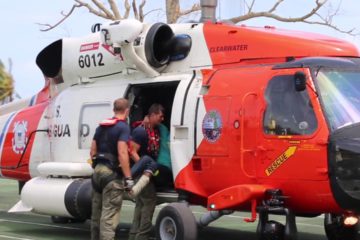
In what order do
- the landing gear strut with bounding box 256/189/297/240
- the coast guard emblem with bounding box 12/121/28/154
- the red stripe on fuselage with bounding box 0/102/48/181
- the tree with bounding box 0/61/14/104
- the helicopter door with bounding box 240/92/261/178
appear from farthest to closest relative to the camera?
the tree with bounding box 0/61/14/104 < the coast guard emblem with bounding box 12/121/28/154 < the red stripe on fuselage with bounding box 0/102/48/181 < the helicopter door with bounding box 240/92/261/178 < the landing gear strut with bounding box 256/189/297/240

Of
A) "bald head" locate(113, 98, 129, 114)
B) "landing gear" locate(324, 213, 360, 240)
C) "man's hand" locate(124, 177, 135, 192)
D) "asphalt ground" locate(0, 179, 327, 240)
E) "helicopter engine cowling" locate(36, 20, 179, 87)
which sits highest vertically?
"helicopter engine cowling" locate(36, 20, 179, 87)

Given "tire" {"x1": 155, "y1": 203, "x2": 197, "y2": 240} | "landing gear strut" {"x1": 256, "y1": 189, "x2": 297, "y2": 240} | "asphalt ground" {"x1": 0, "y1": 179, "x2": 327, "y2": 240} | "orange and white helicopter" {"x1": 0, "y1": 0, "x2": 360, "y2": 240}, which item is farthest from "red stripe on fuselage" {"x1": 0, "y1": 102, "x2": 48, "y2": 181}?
"landing gear strut" {"x1": 256, "y1": 189, "x2": 297, "y2": 240}

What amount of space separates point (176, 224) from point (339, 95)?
2438mm

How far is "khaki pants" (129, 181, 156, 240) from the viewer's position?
31.4ft

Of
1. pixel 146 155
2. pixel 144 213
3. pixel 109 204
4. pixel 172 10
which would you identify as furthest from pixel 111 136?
pixel 172 10

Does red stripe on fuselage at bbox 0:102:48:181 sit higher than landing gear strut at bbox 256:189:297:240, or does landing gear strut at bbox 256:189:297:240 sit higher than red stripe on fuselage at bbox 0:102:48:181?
red stripe on fuselage at bbox 0:102:48:181

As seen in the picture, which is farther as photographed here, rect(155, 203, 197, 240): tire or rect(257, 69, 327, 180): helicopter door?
rect(155, 203, 197, 240): tire

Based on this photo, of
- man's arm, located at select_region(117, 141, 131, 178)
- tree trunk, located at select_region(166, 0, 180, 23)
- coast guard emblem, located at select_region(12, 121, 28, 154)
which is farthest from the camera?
tree trunk, located at select_region(166, 0, 180, 23)

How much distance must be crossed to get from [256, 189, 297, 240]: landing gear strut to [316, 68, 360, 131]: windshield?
1.06m

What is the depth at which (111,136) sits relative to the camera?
9180 millimetres

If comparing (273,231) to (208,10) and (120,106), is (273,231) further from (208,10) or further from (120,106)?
(208,10)

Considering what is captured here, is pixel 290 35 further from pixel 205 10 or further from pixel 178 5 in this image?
pixel 178 5

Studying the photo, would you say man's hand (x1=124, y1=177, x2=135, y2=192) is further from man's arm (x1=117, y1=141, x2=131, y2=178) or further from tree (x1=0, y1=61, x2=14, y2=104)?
tree (x1=0, y1=61, x2=14, y2=104)

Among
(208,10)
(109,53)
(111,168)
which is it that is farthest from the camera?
(208,10)
